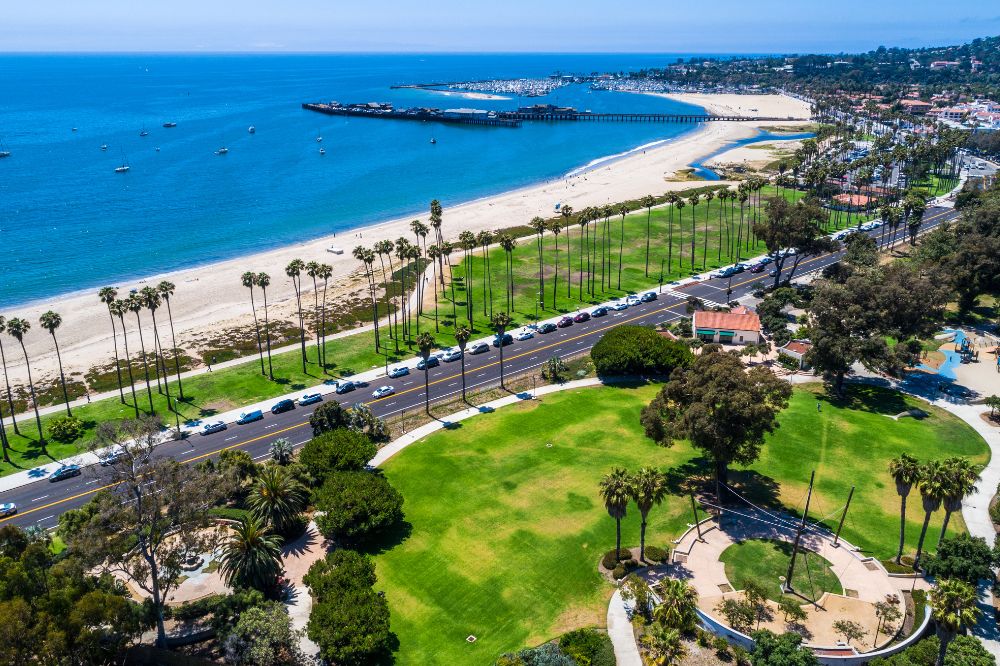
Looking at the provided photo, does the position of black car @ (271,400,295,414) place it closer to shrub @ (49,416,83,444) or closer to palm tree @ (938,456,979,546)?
shrub @ (49,416,83,444)

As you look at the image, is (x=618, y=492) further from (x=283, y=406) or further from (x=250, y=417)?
(x=250, y=417)

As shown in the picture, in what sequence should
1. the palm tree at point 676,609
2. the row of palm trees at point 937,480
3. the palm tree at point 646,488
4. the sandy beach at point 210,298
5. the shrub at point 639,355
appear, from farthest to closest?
the sandy beach at point 210,298, the shrub at point 639,355, the palm tree at point 646,488, the row of palm trees at point 937,480, the palm tree at point 676,609

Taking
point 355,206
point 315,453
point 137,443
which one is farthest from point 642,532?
point 355,206

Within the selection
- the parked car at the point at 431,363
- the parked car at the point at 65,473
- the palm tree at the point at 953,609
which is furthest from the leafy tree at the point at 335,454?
the palm tree at the point at 953,609

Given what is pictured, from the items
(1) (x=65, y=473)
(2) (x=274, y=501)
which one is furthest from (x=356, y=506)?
(1) (x=65, y=473)

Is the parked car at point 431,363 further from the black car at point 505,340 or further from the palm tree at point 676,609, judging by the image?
the palm tree at point 676,609

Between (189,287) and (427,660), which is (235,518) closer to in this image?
(427,660)
